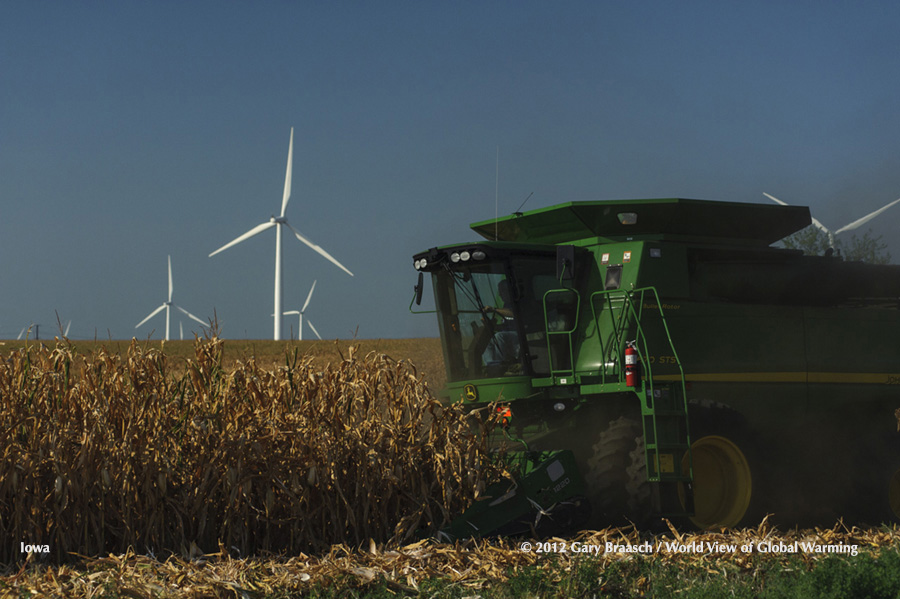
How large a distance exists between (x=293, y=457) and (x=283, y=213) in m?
30.3

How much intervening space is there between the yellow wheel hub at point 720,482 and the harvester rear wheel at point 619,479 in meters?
1.12

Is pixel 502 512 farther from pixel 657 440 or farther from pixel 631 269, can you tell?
pixel 631 269

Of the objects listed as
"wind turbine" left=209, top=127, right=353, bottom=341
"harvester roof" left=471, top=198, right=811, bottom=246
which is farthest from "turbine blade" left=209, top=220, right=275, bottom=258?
"harvester roof" left=471, top=198, right=811, bottom=246

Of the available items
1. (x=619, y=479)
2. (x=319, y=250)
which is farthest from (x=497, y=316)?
(x=319, y=250)

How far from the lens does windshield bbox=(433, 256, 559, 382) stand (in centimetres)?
1070

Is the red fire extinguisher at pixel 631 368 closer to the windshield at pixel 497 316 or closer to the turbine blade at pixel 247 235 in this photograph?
the windshield at pixel 497 316

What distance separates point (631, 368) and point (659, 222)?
7.51 ft

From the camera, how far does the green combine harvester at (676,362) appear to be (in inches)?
382

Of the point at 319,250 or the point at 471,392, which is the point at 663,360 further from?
the point at 319,250

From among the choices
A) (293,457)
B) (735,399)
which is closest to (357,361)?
(293,457)

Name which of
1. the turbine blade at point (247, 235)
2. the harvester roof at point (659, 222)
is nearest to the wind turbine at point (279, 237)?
the turbine blade at point (247, 235)

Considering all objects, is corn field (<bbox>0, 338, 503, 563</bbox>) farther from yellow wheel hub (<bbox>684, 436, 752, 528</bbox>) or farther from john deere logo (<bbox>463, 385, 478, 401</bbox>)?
yellow wheel hub (<bbox>684, 436, 752, 528</bbox>)

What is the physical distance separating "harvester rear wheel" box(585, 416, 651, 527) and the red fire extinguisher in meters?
0.47

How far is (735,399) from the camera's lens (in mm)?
10781
